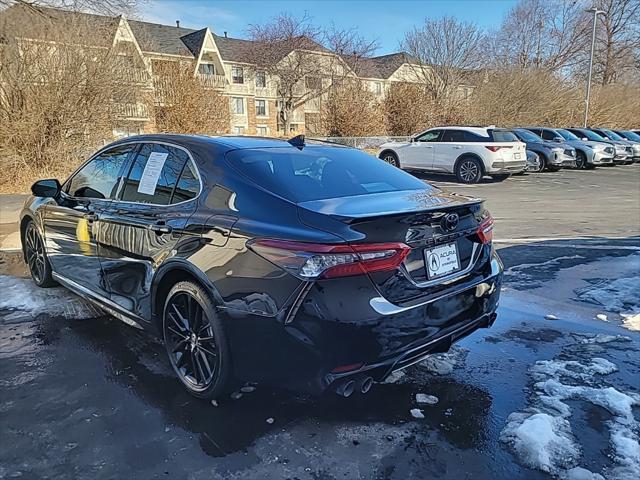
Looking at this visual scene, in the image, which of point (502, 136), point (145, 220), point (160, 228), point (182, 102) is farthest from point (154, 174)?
point (182, 102)

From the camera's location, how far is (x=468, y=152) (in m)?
15.5

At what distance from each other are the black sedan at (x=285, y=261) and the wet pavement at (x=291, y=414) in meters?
0.32

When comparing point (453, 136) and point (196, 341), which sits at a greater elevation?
point (453, 136)

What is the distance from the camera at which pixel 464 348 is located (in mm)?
3775

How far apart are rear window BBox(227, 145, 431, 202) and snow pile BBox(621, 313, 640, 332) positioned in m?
2.25

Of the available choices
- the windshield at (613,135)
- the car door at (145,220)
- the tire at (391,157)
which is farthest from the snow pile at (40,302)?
the windshield at (613,135)

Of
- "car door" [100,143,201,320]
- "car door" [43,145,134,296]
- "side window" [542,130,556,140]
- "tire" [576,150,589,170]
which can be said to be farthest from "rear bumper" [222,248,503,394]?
"tire" [576,150,589,170]

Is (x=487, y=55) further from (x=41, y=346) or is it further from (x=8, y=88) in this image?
(x=41, y=346)

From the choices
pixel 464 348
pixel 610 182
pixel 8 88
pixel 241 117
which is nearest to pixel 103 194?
pixel 464 348

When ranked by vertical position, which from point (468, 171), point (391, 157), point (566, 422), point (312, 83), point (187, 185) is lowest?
point (566, 422)

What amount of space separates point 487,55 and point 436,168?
24.1 meters

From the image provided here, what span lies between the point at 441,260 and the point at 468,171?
13.8 metres

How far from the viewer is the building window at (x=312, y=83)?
41.0 metres

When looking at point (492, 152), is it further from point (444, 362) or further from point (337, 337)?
point (337, 337)
